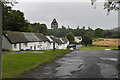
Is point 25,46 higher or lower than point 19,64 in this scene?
lower

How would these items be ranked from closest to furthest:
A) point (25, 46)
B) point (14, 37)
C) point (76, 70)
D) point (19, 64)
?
point (76, 70), point (19, 64), point (14, 37), point (25, 46)

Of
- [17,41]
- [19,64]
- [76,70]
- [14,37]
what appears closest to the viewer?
[76,70]

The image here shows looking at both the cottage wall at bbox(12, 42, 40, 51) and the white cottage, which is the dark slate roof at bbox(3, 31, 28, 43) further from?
the cottage wall at bbox(12, 42, 40, 51)

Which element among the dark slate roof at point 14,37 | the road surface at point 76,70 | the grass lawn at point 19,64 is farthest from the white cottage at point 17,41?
the road surface at point 76,70

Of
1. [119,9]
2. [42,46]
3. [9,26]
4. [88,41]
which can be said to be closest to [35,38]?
[42,46]

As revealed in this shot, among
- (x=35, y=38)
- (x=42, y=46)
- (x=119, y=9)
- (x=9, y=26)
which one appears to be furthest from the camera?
(x=9, y=26)

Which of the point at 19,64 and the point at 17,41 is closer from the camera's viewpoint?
the point at 19,64

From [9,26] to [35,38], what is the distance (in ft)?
50.0

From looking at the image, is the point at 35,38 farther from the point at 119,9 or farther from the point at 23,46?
the point at 119,9

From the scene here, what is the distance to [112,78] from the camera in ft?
26.9

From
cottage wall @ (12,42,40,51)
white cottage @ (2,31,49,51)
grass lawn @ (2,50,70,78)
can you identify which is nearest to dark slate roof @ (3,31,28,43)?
white cottage @ (2,31,49,51)

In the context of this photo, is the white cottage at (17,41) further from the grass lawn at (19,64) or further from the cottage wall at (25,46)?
the grass lawn at (19,64)

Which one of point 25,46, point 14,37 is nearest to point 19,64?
point 14,37

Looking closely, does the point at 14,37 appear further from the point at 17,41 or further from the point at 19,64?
the point at 19,64
